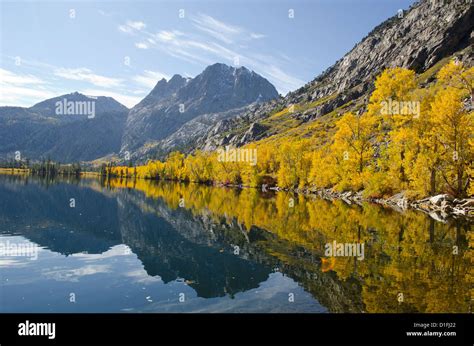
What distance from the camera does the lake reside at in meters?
16.7

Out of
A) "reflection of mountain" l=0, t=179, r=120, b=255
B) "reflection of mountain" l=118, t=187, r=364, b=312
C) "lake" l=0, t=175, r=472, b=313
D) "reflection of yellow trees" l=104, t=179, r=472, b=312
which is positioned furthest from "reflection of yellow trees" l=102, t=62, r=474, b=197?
"reflection of mountain" l=0, t=179, r=120, b=255

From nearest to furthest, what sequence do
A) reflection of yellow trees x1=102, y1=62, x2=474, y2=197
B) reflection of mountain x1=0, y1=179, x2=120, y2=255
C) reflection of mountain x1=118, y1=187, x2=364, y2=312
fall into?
1. reflection of mountain x1=118, y1=187, x2=364, y2=312
2. reflection of mountain x1=0, y1=179, x2=120, y2=255
3. reflection of yellow trees x1=102, y1=62, x2=474, y2=197

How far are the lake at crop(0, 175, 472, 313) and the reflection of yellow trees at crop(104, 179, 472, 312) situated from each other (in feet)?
0.27

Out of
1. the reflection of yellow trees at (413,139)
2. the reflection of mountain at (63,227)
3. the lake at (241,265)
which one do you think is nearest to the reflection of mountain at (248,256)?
the lake at (241,265)

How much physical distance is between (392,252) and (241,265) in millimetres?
10758

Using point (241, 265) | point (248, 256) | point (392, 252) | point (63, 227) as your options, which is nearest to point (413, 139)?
point (392, 252)

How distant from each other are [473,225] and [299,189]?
66762mm

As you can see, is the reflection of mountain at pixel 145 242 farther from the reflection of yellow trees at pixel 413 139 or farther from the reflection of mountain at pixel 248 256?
the reflection of yellow trees at pixel 413 139

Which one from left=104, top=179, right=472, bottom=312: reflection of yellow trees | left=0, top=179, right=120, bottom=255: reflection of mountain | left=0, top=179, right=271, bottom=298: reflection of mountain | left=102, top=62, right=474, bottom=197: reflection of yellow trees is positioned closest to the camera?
left=104, top=179, right=472, bottom=312: reflection of yellow trees

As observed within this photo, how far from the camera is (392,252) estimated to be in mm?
25500

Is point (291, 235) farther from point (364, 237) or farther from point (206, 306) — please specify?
point (206, 306)

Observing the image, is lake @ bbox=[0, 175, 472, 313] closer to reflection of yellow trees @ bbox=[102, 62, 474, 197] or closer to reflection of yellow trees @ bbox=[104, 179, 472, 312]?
reflection of yellow trees @ bbox=[104, 179, 472, 312]

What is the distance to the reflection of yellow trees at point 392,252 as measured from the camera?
16359 millimetres

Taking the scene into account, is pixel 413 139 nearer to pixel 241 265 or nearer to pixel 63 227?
pixel 241 265
